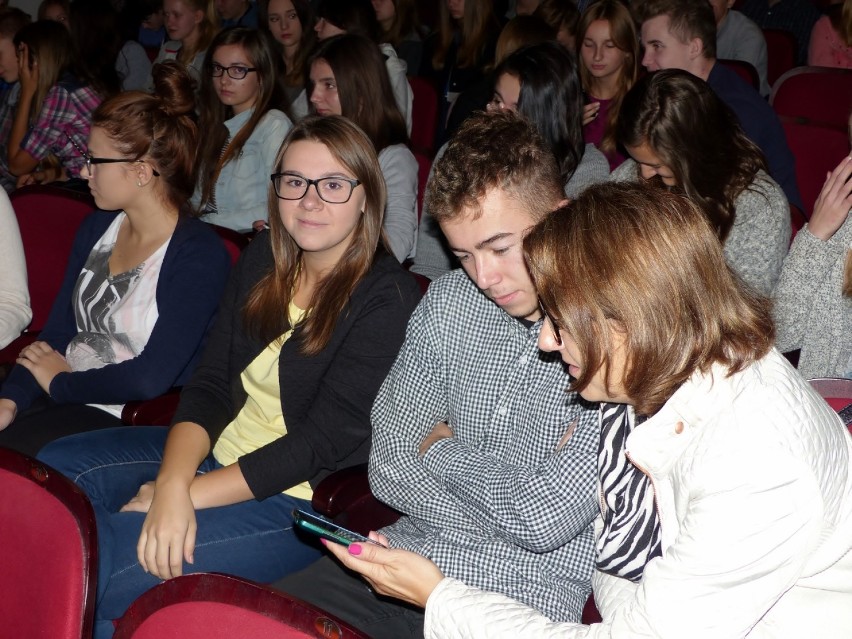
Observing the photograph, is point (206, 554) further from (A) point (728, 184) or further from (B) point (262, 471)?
(A) point (728, 184)

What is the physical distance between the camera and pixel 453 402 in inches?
72.1

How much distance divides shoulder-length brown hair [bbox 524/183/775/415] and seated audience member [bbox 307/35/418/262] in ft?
6.65

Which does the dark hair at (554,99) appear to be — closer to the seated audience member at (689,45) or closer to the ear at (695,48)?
the seated audience member at (689,45)

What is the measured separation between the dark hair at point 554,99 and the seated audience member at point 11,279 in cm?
163

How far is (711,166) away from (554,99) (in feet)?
2.18

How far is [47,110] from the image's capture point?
13.9 feet

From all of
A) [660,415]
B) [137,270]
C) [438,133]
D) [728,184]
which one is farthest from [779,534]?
[438,133]

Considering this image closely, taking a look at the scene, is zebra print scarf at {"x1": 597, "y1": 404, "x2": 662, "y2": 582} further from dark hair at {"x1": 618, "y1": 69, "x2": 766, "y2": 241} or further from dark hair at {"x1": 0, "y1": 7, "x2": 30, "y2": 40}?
dark hair at {"x1": 0, "y1": 7, "x2": 30, "y2": 40}

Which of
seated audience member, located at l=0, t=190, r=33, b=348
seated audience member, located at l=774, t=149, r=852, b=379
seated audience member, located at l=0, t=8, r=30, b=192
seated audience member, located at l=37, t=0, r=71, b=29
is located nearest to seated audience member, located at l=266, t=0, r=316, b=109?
seated audience member, located at l=0, t=8, r=30, b=192

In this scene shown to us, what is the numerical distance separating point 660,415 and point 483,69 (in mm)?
4243

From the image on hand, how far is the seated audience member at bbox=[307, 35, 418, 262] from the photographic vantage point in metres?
3.29

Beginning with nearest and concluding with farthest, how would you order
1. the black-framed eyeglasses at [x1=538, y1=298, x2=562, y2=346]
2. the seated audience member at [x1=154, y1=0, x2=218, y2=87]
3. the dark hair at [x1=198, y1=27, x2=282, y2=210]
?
the black-framed eyeglasses at [x1=538, y1=298, x2=562, y2=346], the dark hair at [x1=198, y1=27, x2=282, y2=210], the seated audience member at [x1=154, y1=0, x2=218, y2=87]

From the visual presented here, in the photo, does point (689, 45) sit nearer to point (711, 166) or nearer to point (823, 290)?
point (711, 166)

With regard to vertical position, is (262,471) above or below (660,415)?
below
